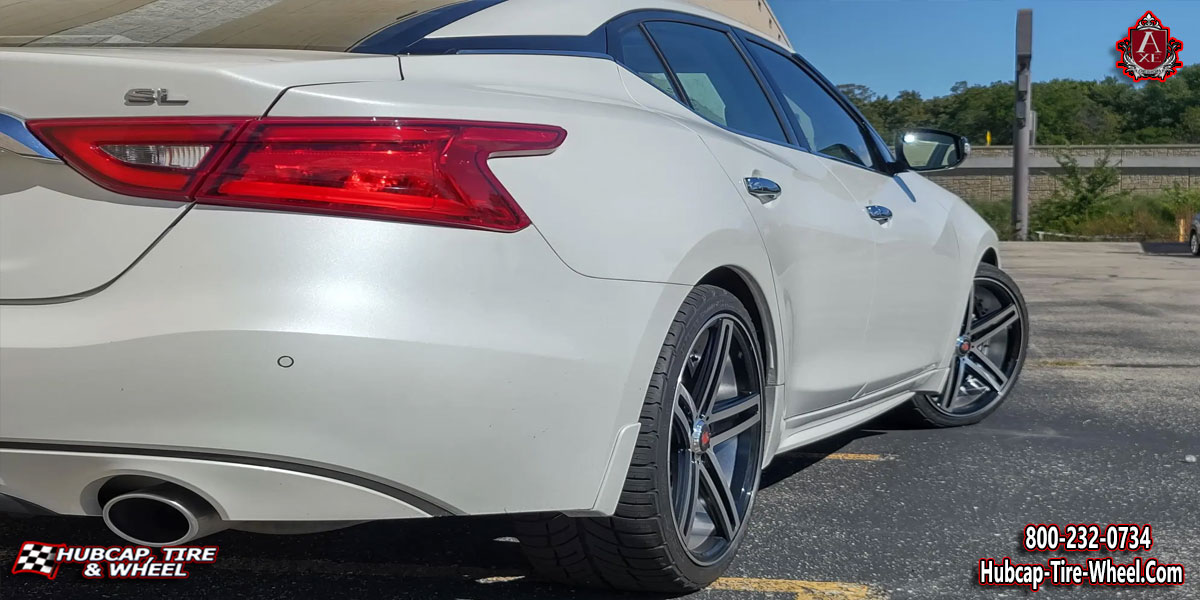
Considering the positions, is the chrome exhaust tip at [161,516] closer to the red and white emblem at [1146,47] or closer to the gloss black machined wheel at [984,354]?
the gloss black machined wheel at [984,354]

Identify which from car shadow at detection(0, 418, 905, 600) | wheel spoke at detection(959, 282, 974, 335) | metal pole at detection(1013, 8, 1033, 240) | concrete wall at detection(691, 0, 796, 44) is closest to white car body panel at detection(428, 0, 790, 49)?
car shadow at detection(0, 418, 905, 600)

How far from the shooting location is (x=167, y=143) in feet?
6.38

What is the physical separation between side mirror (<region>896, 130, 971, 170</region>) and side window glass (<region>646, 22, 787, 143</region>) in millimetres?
921

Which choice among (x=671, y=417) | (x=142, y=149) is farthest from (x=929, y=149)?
(x=142, y=149)

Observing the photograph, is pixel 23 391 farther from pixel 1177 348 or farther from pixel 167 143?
pixel 1177 348

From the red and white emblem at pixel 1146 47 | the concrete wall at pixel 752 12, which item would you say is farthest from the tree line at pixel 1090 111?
the concrete wall at pixel 752 12

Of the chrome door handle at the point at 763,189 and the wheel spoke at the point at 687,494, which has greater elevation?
the chrome door handle at the point at 763,189

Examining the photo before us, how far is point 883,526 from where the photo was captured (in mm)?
3377

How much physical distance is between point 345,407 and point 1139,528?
243 centimetres

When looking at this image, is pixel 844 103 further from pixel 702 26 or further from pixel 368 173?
pixel 368 173

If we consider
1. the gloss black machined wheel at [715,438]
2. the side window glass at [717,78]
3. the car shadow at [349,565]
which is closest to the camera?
the gloss black machined wheel at [715,438]

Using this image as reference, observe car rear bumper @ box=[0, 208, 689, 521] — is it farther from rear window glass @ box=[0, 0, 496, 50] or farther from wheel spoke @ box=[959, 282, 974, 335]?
wheel spoke @ box=[959, 282, 974, 335]

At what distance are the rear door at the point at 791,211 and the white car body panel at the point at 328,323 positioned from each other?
658 mm

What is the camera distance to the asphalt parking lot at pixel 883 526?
281 cm
